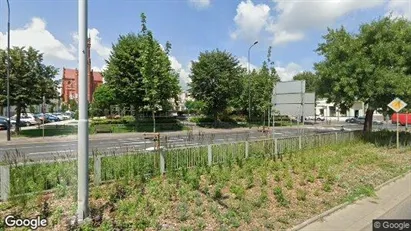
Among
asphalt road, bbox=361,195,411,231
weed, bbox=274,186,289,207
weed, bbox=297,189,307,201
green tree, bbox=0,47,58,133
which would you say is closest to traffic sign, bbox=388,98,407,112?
asphalt road, bbox=361,195,411,231

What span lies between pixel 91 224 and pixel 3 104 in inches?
973

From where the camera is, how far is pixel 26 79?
76.8 feet

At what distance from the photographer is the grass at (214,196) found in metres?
5.05

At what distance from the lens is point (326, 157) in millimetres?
10695

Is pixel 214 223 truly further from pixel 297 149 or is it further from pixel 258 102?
pixel 258 102

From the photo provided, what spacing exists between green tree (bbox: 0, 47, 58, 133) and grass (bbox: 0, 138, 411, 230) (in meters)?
20.8

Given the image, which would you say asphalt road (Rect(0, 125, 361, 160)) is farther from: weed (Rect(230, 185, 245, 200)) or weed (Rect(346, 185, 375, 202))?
weed (Rect(346, 185, 375, 202))

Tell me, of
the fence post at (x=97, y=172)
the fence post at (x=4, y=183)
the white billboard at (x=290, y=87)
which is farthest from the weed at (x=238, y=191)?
the white billboard at (x=290, y=87)

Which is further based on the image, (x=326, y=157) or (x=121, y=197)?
(x=326, y=157)

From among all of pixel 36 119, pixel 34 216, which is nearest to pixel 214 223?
pixel 34 216

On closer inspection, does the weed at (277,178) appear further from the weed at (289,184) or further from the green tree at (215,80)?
the green tree at (215,80)

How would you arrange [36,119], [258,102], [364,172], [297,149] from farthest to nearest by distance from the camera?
[36,119] < [258,102] < [297,149] < [364,172]

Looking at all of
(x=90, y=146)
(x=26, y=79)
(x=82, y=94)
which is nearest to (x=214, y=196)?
(x=82, y=94)

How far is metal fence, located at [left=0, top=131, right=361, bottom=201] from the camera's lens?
5.63m
